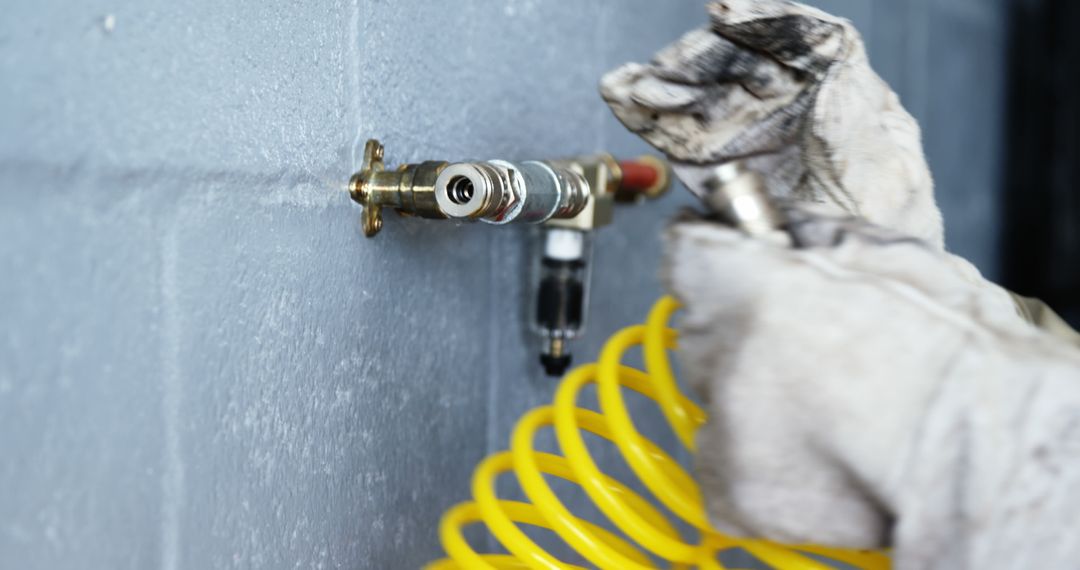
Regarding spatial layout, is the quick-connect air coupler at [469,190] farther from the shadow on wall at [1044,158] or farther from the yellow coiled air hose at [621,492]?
the shadow on wall at [1044,158]

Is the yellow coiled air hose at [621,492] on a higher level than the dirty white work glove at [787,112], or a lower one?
lower

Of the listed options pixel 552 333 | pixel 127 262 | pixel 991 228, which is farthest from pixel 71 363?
pixel 991 228

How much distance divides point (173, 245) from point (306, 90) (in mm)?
139

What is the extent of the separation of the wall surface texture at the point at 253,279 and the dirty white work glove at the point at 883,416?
25 cm

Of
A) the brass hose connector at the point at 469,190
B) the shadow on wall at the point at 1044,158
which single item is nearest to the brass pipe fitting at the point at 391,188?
the brass hose connector at the point at 469,190

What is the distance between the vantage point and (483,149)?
753 millimetres

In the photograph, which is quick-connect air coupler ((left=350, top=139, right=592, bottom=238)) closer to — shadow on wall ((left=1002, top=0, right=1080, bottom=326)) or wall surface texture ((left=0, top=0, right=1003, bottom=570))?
wall surface texture ((left=0, top=0, right=1003, bottom=570))

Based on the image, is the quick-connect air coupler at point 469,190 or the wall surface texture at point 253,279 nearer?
the wall surface texture at point 253,279

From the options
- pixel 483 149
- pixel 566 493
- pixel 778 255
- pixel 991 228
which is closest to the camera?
pixel 778 255

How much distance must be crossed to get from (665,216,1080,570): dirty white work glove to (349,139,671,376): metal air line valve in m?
0.17

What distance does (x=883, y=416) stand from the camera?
1.27 ft

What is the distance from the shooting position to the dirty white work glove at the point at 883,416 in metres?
0.39

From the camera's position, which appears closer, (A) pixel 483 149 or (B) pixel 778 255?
(B) pixel 778 255

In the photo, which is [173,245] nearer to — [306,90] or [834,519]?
[306,90]
